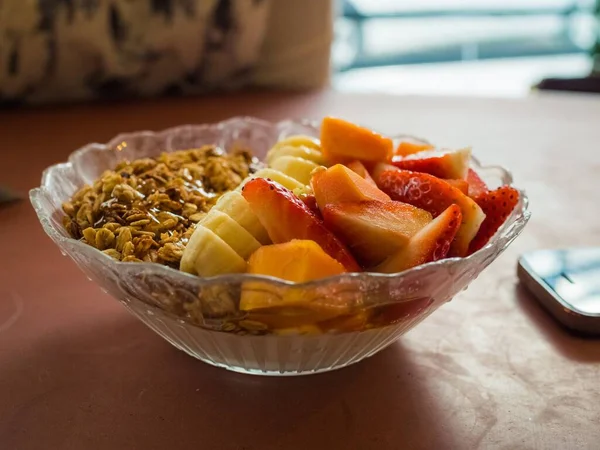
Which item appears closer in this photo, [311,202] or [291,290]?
[291,290]

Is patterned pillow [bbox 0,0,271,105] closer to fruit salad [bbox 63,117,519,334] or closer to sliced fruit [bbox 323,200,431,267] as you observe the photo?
fruit salad [bbox 63,117,519,334]

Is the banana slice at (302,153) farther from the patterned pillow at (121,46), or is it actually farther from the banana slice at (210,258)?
the patterned pillow at (121,46)

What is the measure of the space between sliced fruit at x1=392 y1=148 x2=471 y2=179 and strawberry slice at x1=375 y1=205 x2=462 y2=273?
0.40 ft

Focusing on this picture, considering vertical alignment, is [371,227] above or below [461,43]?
above

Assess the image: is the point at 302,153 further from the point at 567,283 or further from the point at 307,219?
the point at 567,283

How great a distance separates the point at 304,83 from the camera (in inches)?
79.2

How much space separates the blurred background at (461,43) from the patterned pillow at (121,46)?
182cm

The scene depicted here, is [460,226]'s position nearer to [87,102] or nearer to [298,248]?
[298,248]

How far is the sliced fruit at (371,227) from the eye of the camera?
2.08ft

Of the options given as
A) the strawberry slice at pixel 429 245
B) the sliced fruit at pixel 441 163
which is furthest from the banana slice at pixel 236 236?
the sliced fruit at pixel 441 163

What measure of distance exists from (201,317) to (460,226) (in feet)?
0.90

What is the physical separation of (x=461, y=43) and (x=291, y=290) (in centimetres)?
384

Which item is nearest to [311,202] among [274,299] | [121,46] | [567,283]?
[274,299]

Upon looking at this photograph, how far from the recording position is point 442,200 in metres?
0.70
